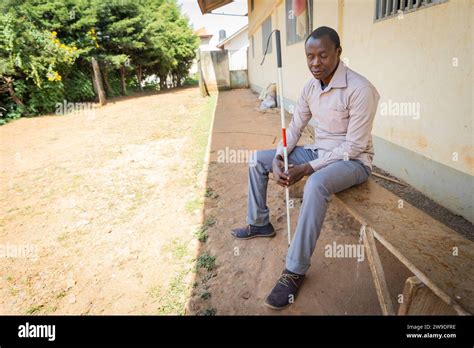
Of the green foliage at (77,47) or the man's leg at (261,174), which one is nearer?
the man's leg at (261,174)

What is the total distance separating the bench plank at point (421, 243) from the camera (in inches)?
54.9

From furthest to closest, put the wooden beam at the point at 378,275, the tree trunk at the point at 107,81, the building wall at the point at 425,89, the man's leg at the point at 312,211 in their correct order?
the tree trunk at the point at 107,81
the building wall at the point at 425,89
the man's leg at the point at 312,211
the wooden beam at the point at 378,275

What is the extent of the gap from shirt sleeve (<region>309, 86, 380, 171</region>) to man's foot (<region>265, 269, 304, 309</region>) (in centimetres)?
91

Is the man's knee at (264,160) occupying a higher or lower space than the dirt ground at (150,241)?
higher

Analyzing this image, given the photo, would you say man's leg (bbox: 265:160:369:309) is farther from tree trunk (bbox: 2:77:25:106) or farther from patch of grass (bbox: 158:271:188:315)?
tree trunk (bbox: 2:77:25:106)

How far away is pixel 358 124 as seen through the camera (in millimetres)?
2209

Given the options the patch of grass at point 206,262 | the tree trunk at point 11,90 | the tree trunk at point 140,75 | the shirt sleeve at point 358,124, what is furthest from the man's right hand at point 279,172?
the tree trunk at point 140,75

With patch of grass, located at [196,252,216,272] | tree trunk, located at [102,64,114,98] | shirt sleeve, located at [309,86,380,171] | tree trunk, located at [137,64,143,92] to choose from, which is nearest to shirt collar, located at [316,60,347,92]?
shirt sleeve, located at [309,86,380,171]

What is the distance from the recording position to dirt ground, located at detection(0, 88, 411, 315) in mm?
2275

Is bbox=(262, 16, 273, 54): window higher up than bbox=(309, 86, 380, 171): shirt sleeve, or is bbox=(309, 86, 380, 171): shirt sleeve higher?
bbox=(262, 16, 273, 54): window

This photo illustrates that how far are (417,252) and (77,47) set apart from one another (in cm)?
1439

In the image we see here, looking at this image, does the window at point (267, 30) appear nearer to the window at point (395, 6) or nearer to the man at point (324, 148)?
the window at point (395, 6)

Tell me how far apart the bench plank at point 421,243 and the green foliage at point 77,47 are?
1103 centimetres
